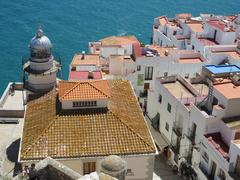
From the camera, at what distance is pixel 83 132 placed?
3662 cm

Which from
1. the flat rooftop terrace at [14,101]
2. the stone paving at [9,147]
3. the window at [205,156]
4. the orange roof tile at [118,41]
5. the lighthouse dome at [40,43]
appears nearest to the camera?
the stone paving at [9,147]

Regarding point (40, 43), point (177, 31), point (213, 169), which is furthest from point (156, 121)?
point (177, 31)

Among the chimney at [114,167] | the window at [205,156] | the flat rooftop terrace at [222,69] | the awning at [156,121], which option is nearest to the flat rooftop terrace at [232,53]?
the flat rooftop terrace at [222,69]

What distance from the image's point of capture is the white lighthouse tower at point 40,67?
43.5m

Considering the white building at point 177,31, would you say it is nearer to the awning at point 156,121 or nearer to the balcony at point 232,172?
the awning at point 156,121

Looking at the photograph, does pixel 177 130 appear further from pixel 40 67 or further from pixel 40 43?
pixel 40 43

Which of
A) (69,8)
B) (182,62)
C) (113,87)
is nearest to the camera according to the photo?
(113,87)

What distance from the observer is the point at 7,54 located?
92000 millimetres

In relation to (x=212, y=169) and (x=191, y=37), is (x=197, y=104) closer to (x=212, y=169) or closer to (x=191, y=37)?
(x=212, y=169)

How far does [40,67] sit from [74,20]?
68786 mm

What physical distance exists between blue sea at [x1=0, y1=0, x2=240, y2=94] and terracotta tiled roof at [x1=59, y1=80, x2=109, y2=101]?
142 feet

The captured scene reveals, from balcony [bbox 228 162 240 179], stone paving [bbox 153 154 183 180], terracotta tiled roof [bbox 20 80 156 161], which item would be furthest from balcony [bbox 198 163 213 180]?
terracotta tiled roof [bbox 20 80 156 161]

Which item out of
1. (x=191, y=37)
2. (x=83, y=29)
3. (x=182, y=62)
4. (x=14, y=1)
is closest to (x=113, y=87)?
(x=182, y=62)

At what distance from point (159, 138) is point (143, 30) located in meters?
59.4
